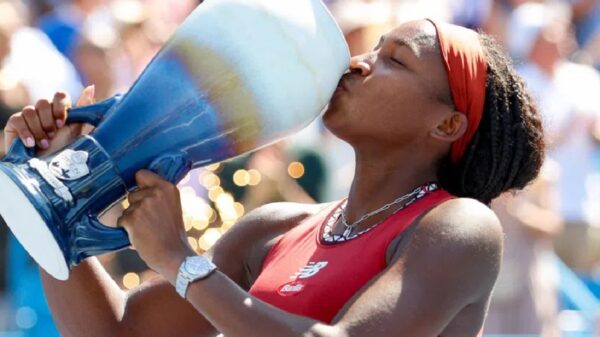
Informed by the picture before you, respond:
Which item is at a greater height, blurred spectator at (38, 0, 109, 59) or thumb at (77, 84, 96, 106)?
thumb at (77, 84, 96, 106)

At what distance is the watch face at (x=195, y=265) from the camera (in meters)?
2.33

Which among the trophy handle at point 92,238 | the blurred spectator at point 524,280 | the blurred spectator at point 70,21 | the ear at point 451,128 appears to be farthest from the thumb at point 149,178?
the blurred spectator at point 70,21

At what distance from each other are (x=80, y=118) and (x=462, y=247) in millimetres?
758

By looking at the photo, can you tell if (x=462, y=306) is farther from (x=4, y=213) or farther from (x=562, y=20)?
(x=562, y=20)

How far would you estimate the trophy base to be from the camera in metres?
2.26

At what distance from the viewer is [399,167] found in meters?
2.68

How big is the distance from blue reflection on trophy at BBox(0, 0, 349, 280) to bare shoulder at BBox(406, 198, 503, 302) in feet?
1.08

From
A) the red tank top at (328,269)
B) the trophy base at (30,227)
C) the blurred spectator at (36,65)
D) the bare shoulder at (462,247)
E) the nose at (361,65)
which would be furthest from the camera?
the blurred spectator at (36,65)

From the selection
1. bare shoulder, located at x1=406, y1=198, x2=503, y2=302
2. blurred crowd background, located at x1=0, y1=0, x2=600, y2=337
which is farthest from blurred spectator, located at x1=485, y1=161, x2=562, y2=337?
bare shoulder, located at x1=406, y1=198, x2=503, y2=302

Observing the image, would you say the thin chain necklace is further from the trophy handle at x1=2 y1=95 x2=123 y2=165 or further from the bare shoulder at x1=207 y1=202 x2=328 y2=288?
the trophy handle at x1=2 y1=95 x2=123 y2=165

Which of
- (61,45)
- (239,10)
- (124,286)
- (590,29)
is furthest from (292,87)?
(590,29)

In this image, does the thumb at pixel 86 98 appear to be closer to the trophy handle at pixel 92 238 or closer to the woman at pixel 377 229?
the woman at pixel 377 229

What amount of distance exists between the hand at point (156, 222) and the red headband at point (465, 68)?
24.8 inches

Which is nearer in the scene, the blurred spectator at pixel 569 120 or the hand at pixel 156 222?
the hand at pixel 156 222
